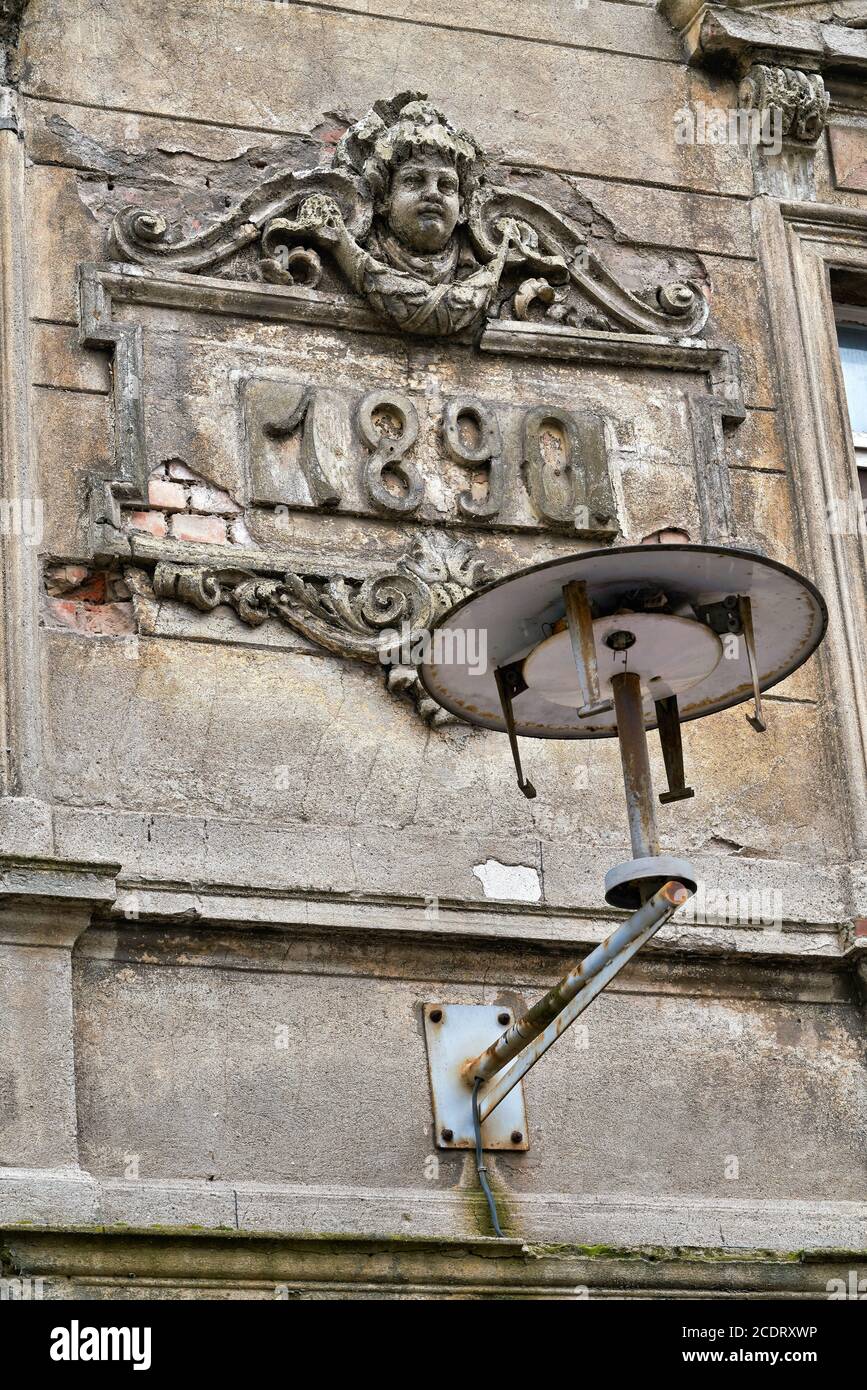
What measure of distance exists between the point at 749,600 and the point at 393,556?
5.26 ft

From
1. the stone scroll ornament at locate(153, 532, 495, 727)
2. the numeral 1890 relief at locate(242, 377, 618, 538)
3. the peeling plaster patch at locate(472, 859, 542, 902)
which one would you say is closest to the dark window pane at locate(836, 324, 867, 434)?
the numeral 1890 relief at locate(242, 377, 618, 538)

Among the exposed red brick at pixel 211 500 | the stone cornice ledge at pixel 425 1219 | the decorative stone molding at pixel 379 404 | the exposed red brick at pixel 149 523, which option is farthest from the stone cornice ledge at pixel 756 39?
the stone cornice ledge at pixel 425 1219

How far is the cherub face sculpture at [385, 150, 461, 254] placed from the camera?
797cm

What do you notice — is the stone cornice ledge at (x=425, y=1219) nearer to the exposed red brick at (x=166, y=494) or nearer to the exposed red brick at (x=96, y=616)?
the exposed red brick at (x=96, y=616)

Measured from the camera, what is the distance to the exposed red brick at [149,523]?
743 cm

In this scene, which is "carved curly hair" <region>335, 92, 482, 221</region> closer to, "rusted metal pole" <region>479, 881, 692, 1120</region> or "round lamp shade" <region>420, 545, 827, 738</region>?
"round lamp shade" <region>420, 545, 827, 738</region>

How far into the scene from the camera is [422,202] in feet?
26.1

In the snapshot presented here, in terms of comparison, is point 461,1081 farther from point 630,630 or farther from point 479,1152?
point 630,630

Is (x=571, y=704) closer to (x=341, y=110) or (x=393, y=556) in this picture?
(x=393, y=556)

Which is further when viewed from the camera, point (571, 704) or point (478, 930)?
point (478, 930)

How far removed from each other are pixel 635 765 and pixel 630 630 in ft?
1.06

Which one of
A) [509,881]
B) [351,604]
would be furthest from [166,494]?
[509,881]
